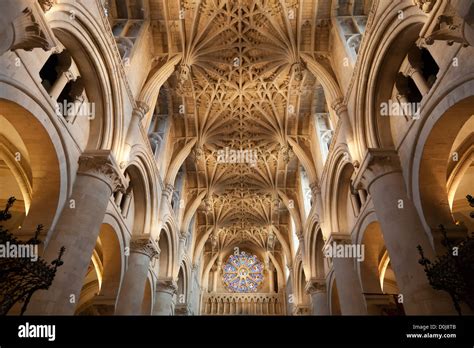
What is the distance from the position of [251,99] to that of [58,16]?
11.7 meters

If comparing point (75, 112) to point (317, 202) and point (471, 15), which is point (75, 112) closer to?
point (471, 15)

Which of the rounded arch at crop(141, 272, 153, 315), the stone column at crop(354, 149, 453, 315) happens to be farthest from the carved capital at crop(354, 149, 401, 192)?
the rounded arch at crop(141, 272, 153, 315)

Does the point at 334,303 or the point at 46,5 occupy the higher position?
the point at 46,5

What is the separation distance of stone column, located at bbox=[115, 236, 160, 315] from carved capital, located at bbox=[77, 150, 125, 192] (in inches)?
163

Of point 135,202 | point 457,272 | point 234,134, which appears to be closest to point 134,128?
point 135,202

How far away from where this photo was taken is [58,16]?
838 centimetres

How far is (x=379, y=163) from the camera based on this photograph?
9.48m

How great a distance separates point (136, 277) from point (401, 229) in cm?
900

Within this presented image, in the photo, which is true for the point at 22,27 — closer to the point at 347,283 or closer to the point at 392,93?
the point at 392,93

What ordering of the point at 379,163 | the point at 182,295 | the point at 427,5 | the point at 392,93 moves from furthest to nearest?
the point at 182,295 → the point at 392,93 → the point at 379,163 → the point at 427,5

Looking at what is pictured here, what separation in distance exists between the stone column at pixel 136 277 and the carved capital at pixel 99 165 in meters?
4.13

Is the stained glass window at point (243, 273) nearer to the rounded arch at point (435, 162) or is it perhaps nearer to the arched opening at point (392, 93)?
the arched opening at point (392, 93)
